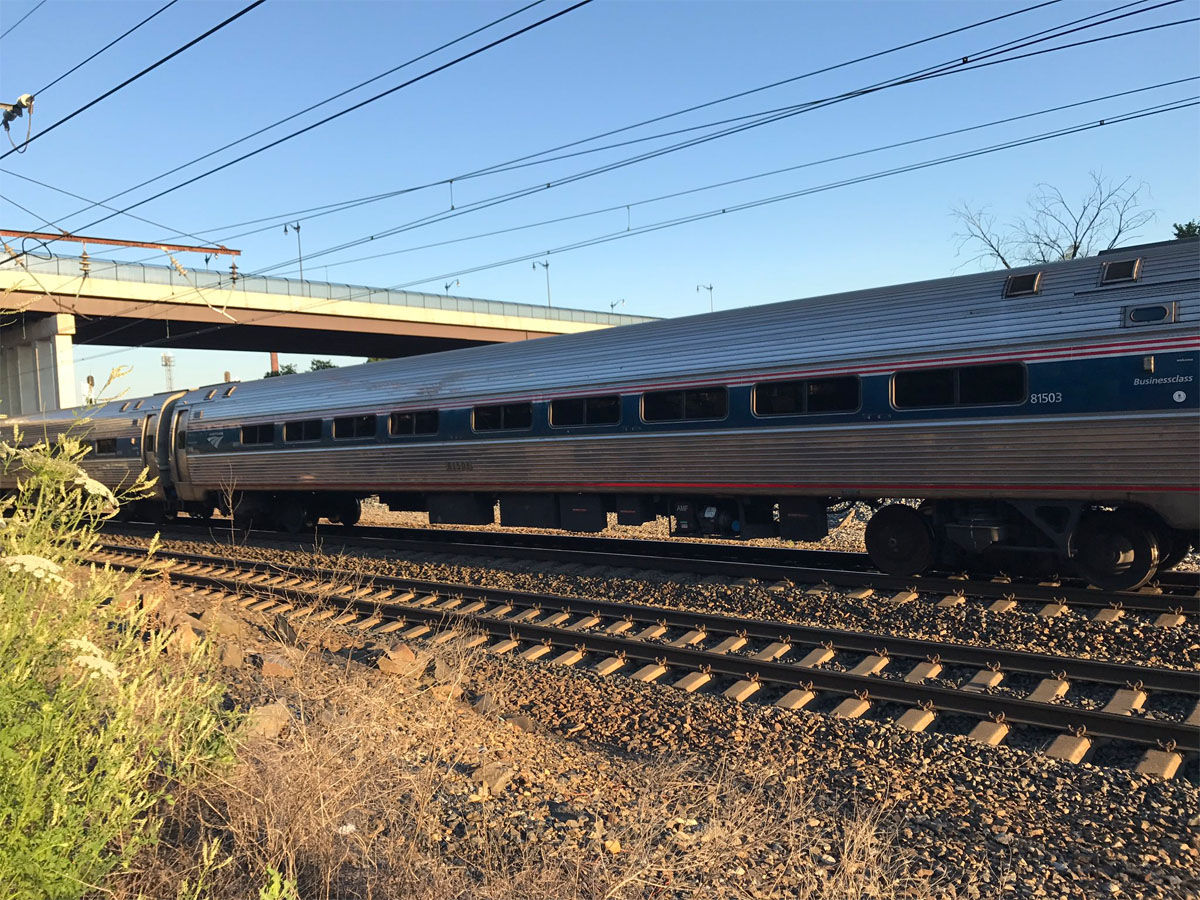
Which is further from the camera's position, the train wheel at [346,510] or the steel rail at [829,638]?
the train wheel at [346,510]

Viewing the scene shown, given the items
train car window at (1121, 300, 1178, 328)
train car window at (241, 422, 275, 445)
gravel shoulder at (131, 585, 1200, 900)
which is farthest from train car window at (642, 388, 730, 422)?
train car window at (241, 422, 275, 445)

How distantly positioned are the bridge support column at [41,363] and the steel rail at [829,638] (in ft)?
97.2

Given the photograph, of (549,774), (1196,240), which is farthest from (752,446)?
(549,774)

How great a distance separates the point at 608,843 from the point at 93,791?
251 centimetres

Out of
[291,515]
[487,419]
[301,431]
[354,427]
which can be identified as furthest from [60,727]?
[291,515]

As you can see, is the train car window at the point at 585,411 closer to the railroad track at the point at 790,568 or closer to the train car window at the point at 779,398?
the railroad track at the point at 790,568

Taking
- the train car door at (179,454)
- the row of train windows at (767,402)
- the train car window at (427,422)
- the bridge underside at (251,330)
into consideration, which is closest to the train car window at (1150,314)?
the row of train windows at (767,402)

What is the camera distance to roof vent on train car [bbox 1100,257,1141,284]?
9.30m

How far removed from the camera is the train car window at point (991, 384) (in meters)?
9.75

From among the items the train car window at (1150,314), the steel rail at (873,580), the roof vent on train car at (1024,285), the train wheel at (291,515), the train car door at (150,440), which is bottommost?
the steel rail at (873,580)

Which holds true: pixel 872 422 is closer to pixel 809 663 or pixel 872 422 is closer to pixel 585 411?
pixel 809 663

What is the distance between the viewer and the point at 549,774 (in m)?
6.04

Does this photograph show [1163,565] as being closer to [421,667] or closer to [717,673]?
[717,673]

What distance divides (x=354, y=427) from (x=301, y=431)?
1.77 meters
